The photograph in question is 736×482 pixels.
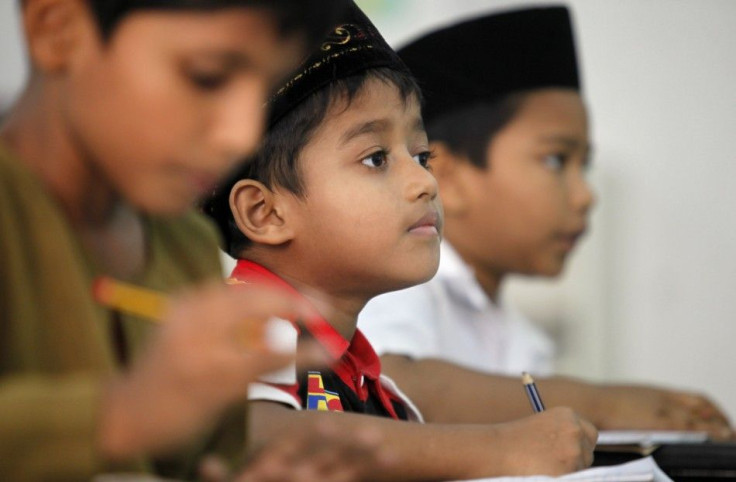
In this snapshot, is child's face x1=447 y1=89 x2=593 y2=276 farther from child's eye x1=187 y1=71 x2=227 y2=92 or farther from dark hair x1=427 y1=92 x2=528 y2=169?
child's eye x1=187 y1=71 x2=227 y2=92

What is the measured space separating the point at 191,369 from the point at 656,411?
3.23 feet

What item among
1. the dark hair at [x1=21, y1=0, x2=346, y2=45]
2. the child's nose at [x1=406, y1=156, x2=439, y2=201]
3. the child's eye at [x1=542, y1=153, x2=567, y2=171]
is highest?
the child's eye at [x1=542, y1=153, x2=567, y2=171]

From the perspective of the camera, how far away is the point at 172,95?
62cm

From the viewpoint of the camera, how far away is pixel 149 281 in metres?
0.72

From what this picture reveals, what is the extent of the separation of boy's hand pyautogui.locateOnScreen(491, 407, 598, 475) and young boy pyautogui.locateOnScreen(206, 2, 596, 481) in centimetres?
16

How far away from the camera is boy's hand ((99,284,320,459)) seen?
21.8 inches

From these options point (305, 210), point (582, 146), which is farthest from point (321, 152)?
point (582, 146)

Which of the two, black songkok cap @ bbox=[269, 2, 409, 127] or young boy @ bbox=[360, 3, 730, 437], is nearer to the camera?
black songkok cap @ bbox=[269, 2, 409, 127]

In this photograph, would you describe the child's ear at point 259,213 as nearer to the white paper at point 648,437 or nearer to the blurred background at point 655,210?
the white paper at point 648,437

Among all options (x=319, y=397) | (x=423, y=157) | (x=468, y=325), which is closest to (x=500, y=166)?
(x=468, y=325)

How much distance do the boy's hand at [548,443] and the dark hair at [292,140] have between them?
308mm

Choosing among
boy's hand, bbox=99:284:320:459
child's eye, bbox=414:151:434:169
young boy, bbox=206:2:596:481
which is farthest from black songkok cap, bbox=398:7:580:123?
boy's hand, bbox=99:284:320:459

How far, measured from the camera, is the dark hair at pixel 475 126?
1.89 meters

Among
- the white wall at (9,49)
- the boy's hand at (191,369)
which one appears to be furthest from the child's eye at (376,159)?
the white wall at (9,49)
